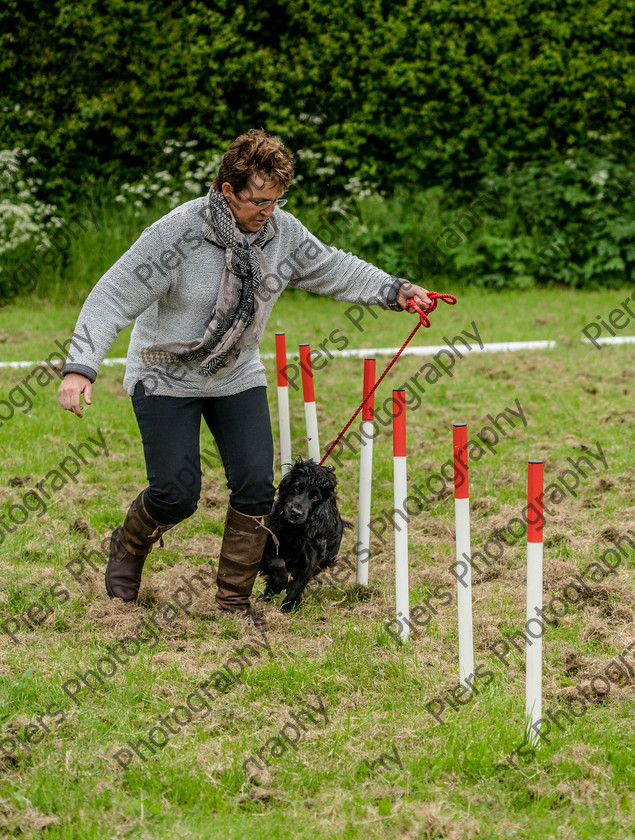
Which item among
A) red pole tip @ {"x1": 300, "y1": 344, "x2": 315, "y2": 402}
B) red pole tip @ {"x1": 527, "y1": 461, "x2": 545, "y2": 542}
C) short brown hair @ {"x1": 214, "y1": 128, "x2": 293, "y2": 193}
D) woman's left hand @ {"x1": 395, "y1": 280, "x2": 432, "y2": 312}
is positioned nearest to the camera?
red pole tip @ {"x1": 527, "y1": 461, "x2": 545, "y2": 542}

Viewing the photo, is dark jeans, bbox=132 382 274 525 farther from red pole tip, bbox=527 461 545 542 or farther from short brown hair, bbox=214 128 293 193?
red pole tip, bbox=527 461 545 542

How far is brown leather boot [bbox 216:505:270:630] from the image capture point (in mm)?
4129

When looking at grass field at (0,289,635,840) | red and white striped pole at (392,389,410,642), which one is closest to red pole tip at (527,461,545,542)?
grass field at (0,289,635,840)

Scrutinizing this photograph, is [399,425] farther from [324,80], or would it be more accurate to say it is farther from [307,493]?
[324,80]

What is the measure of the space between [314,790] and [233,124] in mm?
12202

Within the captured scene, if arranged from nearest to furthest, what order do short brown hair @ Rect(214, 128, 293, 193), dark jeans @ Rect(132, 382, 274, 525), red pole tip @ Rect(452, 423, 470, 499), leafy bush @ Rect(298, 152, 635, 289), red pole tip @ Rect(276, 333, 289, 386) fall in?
red pole tip @ Rect(452, 423, 470, 499)
short brown hair @ Rect(214, 128, 293, 193)
dark jeans @ Rect(132, 382, 274, 525)
red pole tip @ Rect(276, 333, 289, 386)
leafy bush @ Rect(298, 152, 635, 289)

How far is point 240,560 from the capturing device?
13.7 feet

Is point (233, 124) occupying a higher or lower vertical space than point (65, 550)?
higher

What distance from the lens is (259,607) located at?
4.45 meters

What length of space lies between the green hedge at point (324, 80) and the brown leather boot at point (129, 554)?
379 inches

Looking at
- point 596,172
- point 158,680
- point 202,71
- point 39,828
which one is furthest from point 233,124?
point 39,828

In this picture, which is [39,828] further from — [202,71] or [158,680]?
[202,71]

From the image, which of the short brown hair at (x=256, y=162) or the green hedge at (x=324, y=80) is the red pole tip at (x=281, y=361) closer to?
the short brown hair at (x=256, y=162)

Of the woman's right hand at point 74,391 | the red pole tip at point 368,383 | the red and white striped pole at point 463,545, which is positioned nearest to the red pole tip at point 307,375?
the red pole tip at point 368,383
